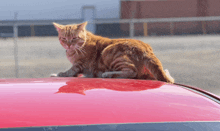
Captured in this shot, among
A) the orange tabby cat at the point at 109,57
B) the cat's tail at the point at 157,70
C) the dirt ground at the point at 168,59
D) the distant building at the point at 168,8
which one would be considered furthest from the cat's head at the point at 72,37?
the distant building at the point at 168,8

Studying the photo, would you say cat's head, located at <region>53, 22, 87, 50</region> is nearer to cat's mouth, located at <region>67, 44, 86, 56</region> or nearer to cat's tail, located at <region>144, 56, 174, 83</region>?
cat's mouth, located at <region>67, 44, 86, 56</region>

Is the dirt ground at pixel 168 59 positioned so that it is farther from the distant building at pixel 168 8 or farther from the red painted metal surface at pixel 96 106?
the distant building at pixel 168 8

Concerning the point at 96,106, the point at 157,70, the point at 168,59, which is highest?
the point at 96,106

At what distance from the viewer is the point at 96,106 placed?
4.29 feet

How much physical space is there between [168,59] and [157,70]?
513 cm

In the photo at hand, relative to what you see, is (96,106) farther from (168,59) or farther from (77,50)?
(168,59)

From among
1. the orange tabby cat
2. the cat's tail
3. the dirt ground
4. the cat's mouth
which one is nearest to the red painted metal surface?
the cat's tail

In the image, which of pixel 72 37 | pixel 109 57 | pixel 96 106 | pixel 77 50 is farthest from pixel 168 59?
pixel 96 106

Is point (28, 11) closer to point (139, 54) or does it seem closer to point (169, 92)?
point (139, 54)

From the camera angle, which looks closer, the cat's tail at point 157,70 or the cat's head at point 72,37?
the cat's tail at point 157,70

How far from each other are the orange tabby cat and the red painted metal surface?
89.2 inches

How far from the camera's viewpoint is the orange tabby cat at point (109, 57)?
4.07 metres

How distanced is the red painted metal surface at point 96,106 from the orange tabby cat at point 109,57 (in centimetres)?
227

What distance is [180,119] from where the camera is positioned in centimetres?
124
